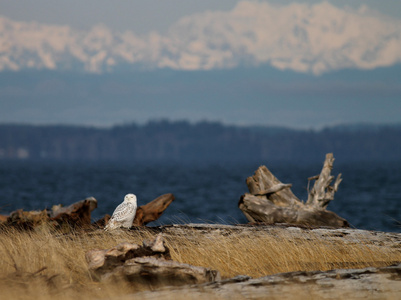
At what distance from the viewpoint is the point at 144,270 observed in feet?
22.2

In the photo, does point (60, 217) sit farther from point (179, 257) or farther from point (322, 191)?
point (322, 191)

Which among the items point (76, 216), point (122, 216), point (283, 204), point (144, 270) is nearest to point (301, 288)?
point (144, 270)

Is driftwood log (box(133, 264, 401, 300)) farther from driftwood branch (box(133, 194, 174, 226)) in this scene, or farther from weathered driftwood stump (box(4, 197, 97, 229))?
weathered driftwood stump (box(4, 197, 97, 229))

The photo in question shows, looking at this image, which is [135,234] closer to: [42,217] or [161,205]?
[161,205]

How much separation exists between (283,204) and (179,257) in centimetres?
593

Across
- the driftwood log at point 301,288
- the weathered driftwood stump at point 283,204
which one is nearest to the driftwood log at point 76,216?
the weathered driftwood stump at point 283,204

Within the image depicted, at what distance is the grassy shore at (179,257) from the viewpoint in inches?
262

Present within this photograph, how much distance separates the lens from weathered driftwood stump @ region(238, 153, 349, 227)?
42.0 feet

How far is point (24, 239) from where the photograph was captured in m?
9.48

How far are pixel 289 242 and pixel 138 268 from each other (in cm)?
383

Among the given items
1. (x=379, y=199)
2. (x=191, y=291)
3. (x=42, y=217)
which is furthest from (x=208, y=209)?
(x=191, y=291)

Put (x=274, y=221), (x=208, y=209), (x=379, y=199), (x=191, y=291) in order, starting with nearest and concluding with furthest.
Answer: (x=191, y=291)
(x=274, y=221)
(x=208, y=209)
(x=379, y=199)

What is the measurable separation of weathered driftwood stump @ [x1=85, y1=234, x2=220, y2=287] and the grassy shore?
6.4 inches

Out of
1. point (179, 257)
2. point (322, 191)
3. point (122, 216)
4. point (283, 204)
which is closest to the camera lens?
point (179, 257)
